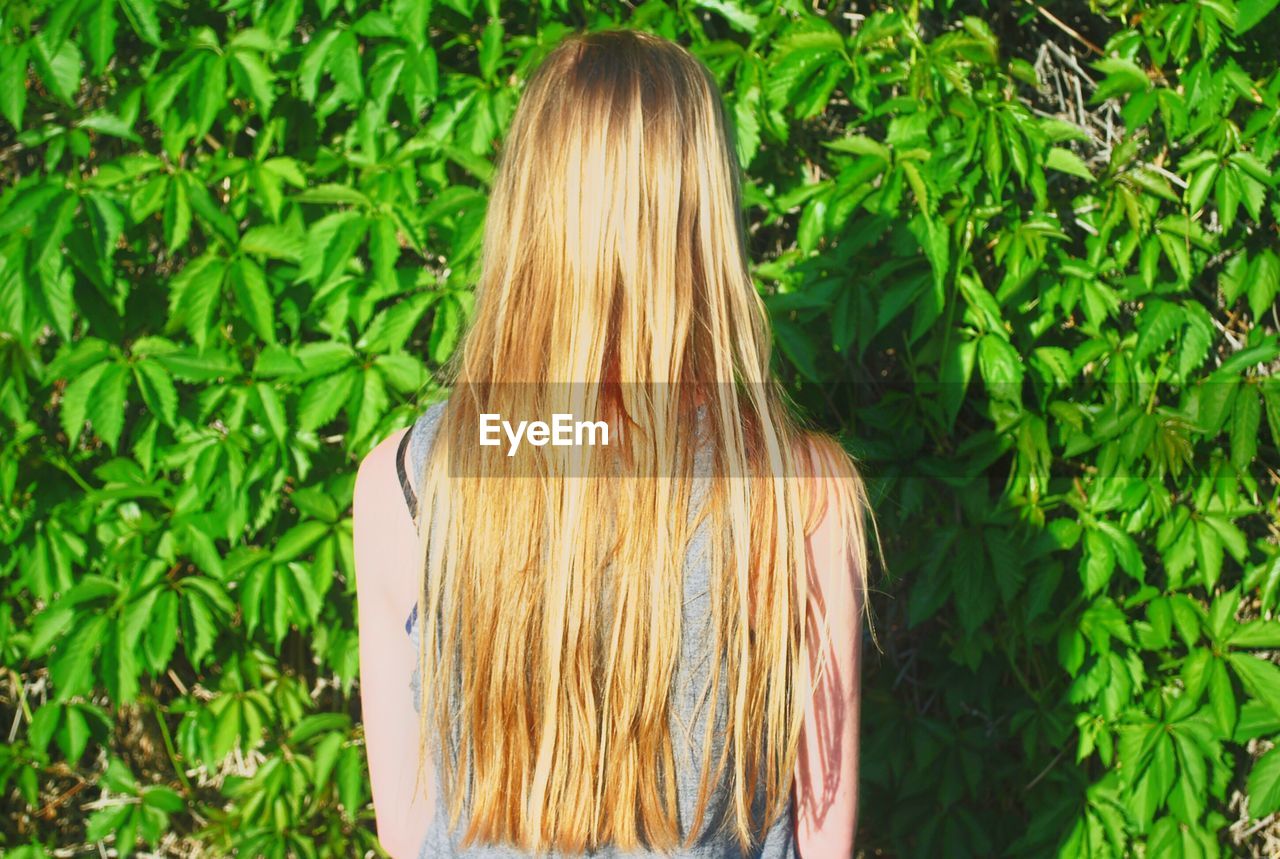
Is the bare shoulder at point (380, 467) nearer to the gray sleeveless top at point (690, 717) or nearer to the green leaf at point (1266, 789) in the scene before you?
the gray sleeveless top at point (690, 717)

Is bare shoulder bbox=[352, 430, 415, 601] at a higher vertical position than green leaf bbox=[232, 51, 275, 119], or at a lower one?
lower

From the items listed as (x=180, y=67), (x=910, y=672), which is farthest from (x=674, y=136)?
(x=910, y=672)

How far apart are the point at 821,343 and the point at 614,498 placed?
3.50 feet

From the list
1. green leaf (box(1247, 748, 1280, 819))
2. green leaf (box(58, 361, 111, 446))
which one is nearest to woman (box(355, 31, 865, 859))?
green leaf (box(58, 361, 111, 446))

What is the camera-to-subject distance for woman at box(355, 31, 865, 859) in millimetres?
957

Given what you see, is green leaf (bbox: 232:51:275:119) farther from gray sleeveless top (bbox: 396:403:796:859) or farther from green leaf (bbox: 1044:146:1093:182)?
green leaf (bbox: 1044:146:1093:182)

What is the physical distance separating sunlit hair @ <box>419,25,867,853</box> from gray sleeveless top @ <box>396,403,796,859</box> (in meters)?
0.01

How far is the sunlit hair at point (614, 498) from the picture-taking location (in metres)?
0.95

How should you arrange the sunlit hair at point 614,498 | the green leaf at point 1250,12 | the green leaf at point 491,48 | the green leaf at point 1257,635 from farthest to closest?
1. the green leaf at point 1257,635
2. the green leaf at point 491,48
3. the green leaf at point 1250,12
4. the sunlit hair at point 614,498

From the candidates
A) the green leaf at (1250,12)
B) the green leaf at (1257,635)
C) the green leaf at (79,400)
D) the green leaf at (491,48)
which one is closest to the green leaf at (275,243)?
the green leaf at (79,400)

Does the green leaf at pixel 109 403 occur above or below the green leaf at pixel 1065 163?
below

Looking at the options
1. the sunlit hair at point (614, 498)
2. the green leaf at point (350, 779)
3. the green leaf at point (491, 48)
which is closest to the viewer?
the sunlit hair at point (614, 498)

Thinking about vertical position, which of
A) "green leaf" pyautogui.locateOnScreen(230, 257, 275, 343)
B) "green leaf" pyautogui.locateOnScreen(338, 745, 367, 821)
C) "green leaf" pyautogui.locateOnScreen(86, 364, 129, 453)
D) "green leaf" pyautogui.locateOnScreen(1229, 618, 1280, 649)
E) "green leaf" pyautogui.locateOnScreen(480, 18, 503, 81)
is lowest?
"green leaf" pyautogui.locateOnScreen(338, 745, 367, 821)

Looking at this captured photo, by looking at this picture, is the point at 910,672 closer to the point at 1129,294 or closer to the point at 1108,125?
the point at 1129,294
